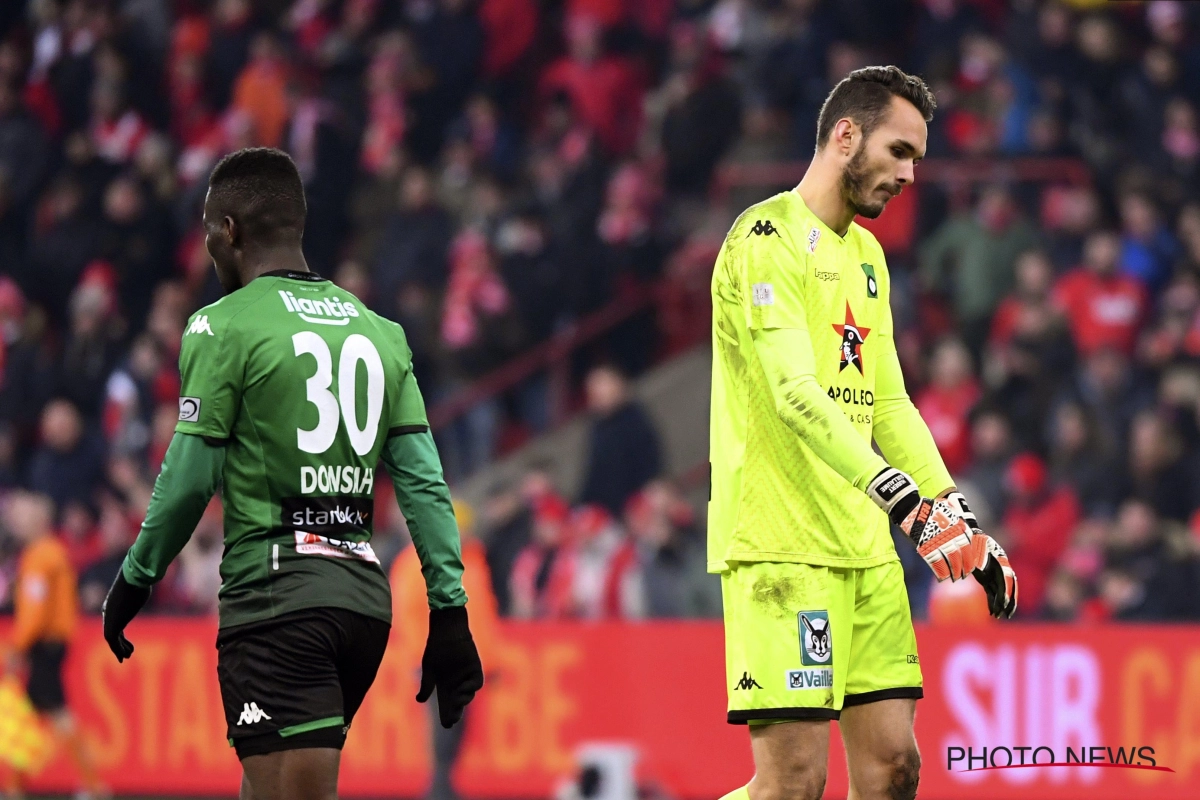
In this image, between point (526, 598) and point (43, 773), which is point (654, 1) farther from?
point (43, 773)

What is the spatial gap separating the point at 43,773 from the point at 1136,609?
292 inches

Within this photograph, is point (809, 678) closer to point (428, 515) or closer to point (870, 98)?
point (428, 515)

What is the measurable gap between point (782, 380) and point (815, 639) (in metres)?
0.74

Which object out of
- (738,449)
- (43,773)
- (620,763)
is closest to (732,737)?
(620,763)

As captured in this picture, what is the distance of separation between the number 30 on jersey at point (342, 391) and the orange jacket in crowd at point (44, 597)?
7991 millimetres

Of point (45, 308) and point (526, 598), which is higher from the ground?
point (45, 308)

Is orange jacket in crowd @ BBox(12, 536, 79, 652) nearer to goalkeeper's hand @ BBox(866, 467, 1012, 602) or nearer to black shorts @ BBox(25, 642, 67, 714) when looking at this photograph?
black shorts @ BBox(25, 642, 67, 714)

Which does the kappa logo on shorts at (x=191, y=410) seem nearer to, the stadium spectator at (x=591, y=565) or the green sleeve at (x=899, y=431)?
the green sleeve at (x=899, y=431)

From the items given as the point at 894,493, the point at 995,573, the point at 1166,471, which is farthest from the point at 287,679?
the point at 1166,471

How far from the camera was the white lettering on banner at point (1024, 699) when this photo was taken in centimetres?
1120

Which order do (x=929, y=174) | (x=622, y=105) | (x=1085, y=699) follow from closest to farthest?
(x=1085, y=699) → (x=929, y=174) → (x=622, y=105)

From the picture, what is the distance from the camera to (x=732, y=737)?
11445 mm

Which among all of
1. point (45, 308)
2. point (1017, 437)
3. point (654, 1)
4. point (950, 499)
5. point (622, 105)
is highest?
point (654, 1)

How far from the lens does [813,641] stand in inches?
215
